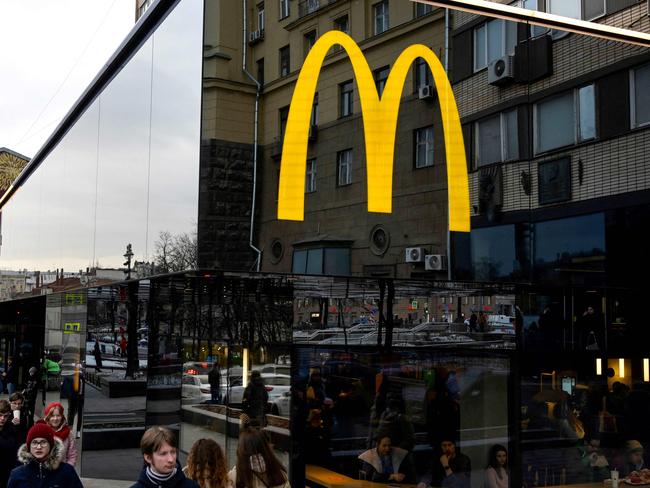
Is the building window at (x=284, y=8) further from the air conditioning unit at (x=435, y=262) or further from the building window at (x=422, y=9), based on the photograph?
the air conditioning unit at (x=435, y=262)

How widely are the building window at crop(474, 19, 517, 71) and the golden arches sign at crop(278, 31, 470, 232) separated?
1.67ft

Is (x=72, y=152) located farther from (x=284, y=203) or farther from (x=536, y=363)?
(x=536, y=363)

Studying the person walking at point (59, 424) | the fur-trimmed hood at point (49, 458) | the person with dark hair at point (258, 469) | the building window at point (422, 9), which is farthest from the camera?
the person walking at point (59, 424)

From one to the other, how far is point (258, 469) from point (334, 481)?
3.75 metres

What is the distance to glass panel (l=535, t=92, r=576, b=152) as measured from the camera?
830 cm

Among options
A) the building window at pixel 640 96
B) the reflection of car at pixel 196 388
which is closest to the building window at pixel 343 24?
the building window at pixel 640 96

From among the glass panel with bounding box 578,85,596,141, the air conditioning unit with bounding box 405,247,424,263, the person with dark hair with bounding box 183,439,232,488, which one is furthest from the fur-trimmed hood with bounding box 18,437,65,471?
the glass panel with bounding box 578,85,596,141

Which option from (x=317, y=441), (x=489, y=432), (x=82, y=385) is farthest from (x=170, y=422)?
(x=489, y=432)

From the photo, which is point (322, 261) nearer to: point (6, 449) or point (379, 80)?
point (379, 80)

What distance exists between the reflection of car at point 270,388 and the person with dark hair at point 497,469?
277cm

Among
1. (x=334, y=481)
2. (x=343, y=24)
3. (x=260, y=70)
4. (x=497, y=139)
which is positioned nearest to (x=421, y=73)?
(x=343, y=24)

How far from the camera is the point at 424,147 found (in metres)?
7.94

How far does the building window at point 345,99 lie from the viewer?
7.77 meters

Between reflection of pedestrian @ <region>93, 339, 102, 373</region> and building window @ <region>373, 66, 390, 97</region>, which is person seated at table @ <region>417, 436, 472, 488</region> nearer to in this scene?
building window @ <region>373, 66, 390, 97</region>
